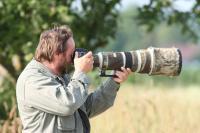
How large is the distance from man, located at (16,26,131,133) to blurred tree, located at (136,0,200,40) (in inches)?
156

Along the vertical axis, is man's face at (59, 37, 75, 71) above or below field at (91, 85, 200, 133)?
above

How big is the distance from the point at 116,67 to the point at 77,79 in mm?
470

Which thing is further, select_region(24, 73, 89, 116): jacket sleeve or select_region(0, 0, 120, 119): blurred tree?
select_region(0, 0, 120, 119): blurred tree

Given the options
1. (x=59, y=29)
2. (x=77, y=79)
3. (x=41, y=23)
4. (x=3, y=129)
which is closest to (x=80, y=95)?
(x=77, y=79)

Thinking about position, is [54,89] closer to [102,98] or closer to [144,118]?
[102,98]

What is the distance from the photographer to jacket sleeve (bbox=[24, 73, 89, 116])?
465 centimetres

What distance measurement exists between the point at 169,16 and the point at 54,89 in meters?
4.76

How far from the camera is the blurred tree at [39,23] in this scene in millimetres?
8453

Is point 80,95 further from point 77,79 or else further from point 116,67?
point 116,67

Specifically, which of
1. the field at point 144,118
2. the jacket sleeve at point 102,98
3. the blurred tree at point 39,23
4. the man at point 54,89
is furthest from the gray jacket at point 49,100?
the blurred tree at point 39,23

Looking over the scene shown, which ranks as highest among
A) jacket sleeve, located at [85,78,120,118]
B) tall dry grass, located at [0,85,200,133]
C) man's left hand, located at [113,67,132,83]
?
man's left hand, located at [113,67,132,83]

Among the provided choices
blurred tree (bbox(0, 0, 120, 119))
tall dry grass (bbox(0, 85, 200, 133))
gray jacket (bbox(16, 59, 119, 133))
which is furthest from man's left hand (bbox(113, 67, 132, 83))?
blurred tree (bbox(0, 0, 120, 119))

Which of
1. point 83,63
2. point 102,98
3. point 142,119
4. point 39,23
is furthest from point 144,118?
point 83,63

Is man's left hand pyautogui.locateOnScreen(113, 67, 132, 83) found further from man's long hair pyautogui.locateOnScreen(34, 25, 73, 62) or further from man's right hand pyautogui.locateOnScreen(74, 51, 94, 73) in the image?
man's long hair pyautogui.locateOnScreen(34, 25, 73, 62)
